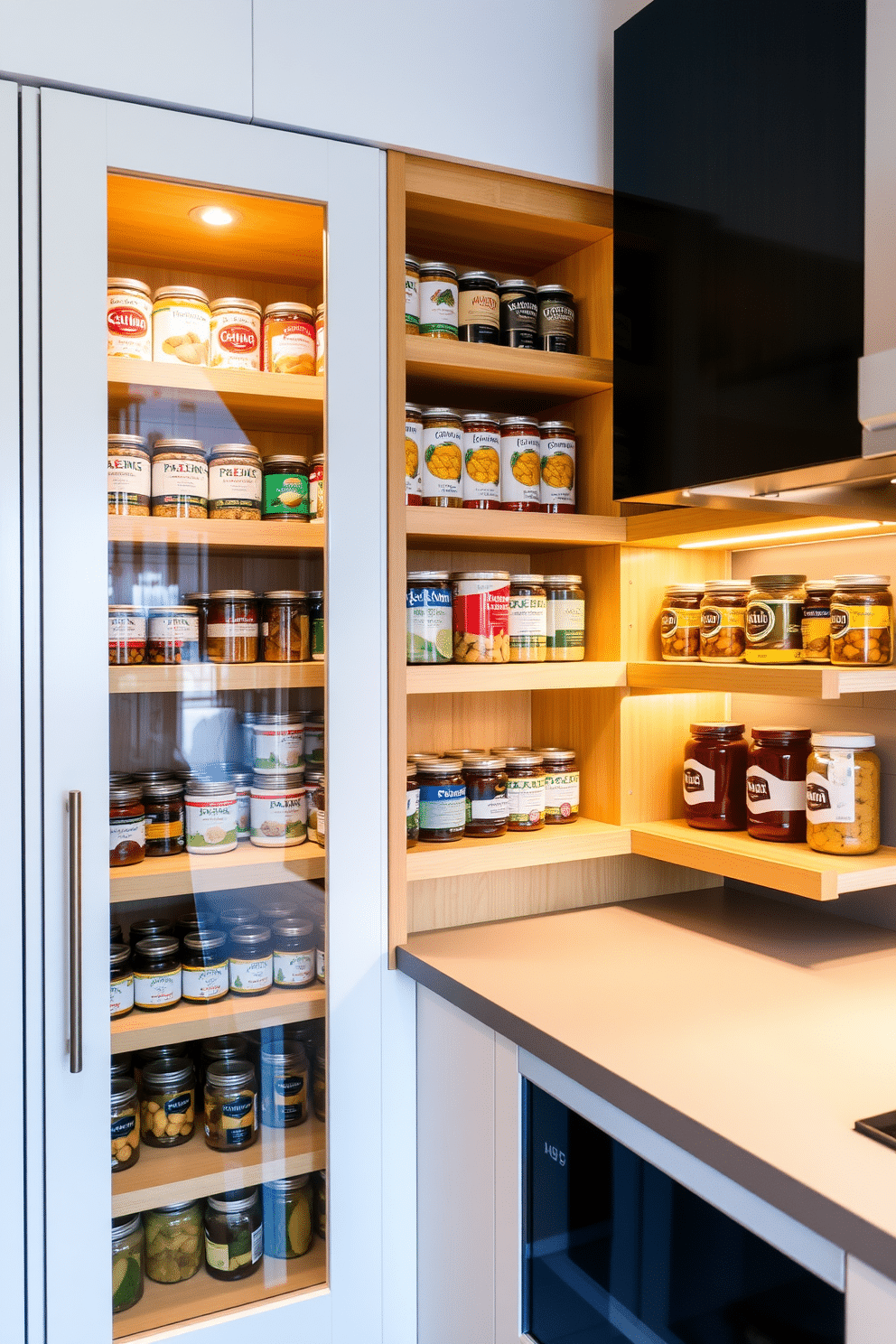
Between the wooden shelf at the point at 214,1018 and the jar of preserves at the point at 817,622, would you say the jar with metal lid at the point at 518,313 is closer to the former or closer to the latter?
the jar of preserves at the point at 817,622

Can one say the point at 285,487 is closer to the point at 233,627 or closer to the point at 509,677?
the point at 233,627

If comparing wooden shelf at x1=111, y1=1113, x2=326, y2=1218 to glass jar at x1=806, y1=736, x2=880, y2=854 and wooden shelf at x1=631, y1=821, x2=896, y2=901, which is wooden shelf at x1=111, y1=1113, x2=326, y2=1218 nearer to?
wooden shelf at x1=631, y1=821, x2=896, y2=901

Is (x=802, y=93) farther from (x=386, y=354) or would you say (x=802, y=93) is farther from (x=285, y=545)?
(x=285, y=545)

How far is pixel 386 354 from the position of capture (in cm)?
149

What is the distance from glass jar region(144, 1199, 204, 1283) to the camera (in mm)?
1396

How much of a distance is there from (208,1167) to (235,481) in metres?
1.00

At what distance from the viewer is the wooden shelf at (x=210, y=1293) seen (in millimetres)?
1354

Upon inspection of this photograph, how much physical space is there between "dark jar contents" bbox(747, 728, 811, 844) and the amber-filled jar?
98 mm

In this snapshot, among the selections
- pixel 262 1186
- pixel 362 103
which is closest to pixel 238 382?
pixel 362 103

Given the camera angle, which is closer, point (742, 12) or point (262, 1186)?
point (742, 12)

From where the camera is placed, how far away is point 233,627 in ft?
4.71

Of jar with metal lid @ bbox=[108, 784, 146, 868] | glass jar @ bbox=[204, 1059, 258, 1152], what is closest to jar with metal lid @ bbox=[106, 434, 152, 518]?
jar with metal lid @ bbox=[108, 784, 146, 868]

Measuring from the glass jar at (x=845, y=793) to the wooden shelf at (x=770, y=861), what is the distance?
2 cm

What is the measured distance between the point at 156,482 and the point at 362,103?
0.63m
